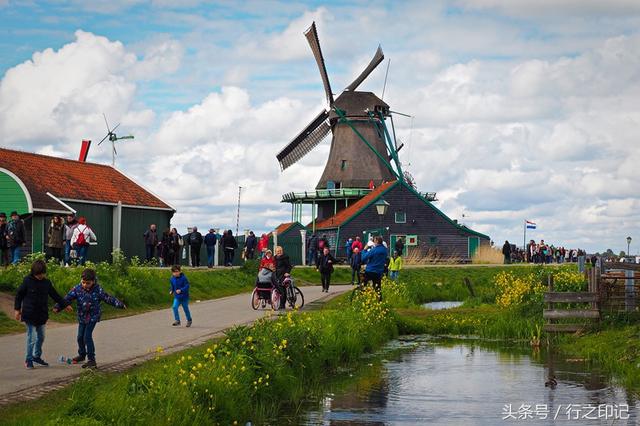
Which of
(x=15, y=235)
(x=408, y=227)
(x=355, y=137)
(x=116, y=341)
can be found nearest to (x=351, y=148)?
(x=355, y=137)

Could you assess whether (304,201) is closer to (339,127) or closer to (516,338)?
(339,127)

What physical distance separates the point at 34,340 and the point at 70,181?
3103 cm

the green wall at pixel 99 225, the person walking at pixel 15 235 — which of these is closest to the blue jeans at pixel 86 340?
the person walking at pixel 15 235

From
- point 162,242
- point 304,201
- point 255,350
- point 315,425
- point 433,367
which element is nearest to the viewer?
point 315,425

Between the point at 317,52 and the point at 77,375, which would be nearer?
the point at 77,375

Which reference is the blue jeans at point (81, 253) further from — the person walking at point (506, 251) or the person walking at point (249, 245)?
the person walking at point (506, 251)

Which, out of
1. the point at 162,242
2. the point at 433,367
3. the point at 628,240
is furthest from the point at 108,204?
the point at 628,240

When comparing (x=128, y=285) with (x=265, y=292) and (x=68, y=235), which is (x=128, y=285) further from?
(x=68, y=235)

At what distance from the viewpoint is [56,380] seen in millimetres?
13766

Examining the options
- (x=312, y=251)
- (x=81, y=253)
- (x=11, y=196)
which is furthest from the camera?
(x=312, y=251)

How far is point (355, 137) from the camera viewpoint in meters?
74.4

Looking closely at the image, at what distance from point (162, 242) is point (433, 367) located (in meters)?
25.7

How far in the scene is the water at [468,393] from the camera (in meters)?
13.9

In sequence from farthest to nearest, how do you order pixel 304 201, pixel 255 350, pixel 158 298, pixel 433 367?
pixel 304 201
pixel 158 298
pixel 433 367
pixel 255 350
